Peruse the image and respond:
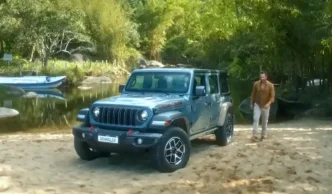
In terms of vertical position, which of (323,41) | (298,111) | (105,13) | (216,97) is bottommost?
(298,111)

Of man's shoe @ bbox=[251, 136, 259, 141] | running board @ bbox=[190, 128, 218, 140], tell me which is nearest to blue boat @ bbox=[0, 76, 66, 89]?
man's shoe @ bbox=[251, 136, 259, 141]

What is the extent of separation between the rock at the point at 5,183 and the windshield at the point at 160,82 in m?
2.89

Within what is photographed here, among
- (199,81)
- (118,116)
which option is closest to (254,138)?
(199,81)

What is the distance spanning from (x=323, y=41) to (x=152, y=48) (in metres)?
40.6

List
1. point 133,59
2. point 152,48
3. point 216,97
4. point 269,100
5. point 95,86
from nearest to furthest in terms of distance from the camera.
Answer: point 216,97 < point 269,100 < point 95,86 < point 133,59 < point 152,48

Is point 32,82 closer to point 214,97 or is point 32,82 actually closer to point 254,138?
point 254,138

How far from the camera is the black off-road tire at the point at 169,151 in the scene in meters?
7.47

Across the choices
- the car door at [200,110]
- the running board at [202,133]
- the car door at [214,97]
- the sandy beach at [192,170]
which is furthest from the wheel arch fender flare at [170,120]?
the car door at [214,97]

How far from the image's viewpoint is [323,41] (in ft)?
46.8

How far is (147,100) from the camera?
7.93 metres

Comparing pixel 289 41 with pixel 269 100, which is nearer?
pixel 269 100

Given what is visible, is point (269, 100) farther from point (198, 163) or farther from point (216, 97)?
point (198, 163)

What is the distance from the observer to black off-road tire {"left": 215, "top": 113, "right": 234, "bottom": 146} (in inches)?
398

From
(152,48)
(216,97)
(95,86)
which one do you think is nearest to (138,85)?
(216,97)
